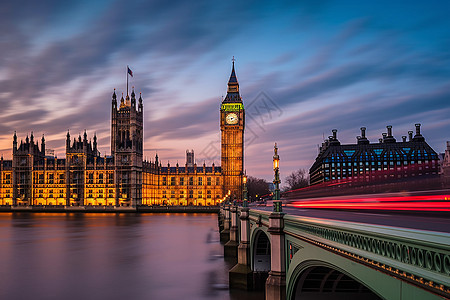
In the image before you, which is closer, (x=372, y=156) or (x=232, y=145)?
(x=372, y=156)

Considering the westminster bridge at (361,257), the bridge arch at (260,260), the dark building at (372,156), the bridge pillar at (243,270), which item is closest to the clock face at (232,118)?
the dark building at (372,156)

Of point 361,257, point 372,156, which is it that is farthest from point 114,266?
point 372,156

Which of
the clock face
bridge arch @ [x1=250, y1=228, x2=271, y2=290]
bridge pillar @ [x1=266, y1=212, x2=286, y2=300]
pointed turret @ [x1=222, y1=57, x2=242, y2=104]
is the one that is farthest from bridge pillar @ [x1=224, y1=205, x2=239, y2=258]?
pointed turret @ [x1=222, y1=57, x2=242, y2=104]

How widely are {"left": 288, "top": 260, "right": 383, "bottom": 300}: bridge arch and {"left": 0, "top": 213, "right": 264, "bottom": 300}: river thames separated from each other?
12866mm

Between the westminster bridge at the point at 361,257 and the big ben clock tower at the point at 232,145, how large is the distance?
148 meters

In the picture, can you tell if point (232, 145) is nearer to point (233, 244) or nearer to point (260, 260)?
point (233, 244)

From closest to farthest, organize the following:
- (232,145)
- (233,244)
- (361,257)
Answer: (361,257) → (233,244) → (232,145)

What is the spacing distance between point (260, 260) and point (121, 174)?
135 meters

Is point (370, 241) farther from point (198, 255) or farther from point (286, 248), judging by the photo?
point (198, 255)

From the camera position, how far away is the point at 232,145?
573ft

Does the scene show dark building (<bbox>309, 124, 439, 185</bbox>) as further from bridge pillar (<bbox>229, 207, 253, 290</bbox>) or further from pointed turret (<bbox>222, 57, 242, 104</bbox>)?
bridge pillar (<bbox>229, 207, 253, 290</bbox>)

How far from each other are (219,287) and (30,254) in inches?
1210

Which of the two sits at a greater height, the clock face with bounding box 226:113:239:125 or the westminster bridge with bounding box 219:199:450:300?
the clock face with bounding box 226:113:239:125

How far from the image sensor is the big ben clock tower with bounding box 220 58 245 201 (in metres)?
173
